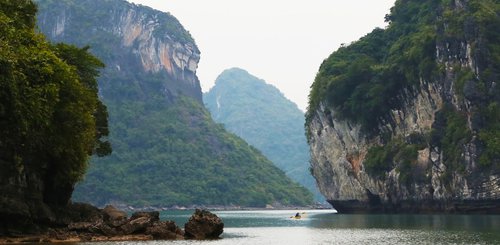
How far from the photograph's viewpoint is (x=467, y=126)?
104625mm

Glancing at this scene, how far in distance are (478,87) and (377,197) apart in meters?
32.4

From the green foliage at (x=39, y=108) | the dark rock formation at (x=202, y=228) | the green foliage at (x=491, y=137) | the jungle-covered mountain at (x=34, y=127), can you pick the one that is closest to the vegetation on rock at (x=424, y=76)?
the green foliage at (x=491, y=137)

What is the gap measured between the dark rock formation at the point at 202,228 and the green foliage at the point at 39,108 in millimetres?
10189

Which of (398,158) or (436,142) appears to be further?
(398,158)

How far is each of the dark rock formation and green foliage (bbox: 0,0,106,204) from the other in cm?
1019

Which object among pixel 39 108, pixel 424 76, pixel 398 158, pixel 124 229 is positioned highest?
pixel 424 76

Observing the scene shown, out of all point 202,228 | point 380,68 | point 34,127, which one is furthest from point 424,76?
point 34,127

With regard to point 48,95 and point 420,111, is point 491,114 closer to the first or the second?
point 420,111

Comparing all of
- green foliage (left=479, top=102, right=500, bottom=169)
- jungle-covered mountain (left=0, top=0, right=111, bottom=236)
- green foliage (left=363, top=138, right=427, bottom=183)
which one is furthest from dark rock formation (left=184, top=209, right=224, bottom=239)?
green foliage (left=363, top=138, right=427, bottom=183)

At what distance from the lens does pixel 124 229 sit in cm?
6344

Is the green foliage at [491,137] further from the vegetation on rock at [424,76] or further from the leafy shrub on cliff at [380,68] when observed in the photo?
the leafy shrub on cliff at [380,68]

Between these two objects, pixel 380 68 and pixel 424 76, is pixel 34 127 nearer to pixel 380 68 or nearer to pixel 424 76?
pixel 424 76

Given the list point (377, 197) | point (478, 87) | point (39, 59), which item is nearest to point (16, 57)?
point (39, 59)

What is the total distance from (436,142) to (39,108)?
70.0 m
